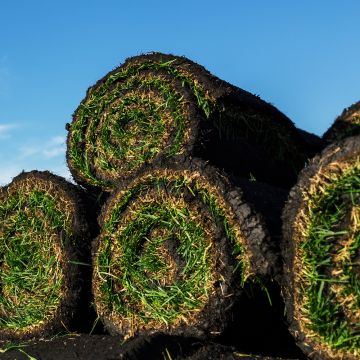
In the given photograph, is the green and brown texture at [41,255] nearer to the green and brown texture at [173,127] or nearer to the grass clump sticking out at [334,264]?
the green and brown texture at [173,127]

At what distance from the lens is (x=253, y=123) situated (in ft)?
18.1

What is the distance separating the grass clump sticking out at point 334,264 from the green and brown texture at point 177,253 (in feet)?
1.14

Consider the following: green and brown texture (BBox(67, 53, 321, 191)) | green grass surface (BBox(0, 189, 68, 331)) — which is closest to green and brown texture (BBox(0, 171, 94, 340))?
green grass surface (BBox(0, 189, 68, 331))

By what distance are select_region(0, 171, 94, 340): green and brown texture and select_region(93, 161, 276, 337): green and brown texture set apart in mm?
254

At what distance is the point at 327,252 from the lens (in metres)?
3.83

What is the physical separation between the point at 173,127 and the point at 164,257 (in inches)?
37.6

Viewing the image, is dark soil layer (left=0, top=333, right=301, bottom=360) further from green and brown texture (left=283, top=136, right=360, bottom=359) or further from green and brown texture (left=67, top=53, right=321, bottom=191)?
green and brown texture (left=67, top=53, right=321, bottom=191)

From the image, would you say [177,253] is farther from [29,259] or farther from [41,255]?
[29,259]

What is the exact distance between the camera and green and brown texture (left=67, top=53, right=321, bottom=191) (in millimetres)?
5059

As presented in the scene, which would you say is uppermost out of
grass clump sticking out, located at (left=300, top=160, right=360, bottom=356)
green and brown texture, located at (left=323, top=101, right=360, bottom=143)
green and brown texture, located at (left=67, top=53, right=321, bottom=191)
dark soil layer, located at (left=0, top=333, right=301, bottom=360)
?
green and brown texture, located at (left=67, top=53, right=321, bottom=191)

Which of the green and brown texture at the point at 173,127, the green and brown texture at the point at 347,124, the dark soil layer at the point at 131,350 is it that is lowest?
the dark soil layer at the point at 131,350

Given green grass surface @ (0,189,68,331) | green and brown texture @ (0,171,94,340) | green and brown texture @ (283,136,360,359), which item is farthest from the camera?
green grass surface @ (0,189,68,331)

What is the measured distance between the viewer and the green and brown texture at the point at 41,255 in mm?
5223

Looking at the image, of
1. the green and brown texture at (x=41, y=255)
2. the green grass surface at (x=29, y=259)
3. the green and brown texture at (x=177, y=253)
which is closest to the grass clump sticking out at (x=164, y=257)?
the green and brown texture at (x=177, y=253)
